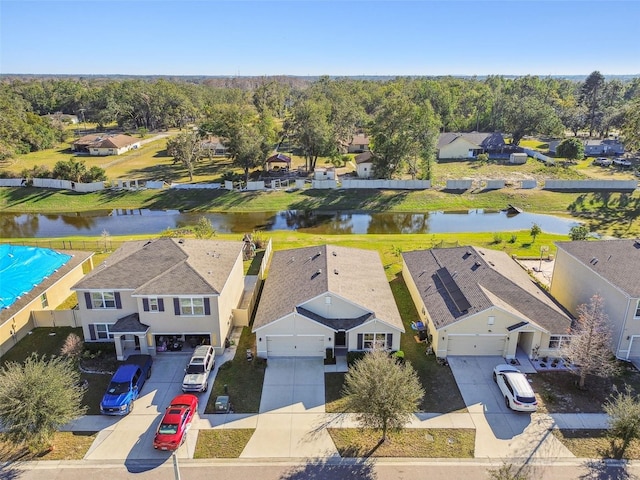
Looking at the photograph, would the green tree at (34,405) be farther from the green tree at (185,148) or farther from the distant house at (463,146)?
the distant house at (463,146)

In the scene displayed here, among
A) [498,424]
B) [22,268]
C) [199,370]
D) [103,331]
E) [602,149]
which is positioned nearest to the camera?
[498,424]

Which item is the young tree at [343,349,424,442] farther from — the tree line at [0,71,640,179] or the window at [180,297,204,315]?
the tree line at [0,71,640,179]

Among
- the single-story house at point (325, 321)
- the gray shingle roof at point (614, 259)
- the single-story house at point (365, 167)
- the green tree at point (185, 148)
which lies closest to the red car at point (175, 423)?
the single-story house at point (325, 321)

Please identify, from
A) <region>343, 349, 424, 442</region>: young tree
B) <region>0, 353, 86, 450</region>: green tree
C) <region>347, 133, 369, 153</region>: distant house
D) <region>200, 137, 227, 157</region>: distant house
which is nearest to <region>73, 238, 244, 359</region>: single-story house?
<region>0, 353, 86, 450</region>: green tree

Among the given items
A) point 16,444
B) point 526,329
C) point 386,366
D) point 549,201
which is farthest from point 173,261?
point 549,201

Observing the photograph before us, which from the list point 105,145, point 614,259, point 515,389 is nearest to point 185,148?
point 105,145

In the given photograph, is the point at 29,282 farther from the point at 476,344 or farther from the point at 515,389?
the point at 515,389
